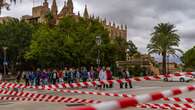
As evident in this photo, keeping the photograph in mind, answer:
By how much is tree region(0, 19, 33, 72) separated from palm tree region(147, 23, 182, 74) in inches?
910

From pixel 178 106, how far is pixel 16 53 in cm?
6700

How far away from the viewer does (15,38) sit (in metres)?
76.2

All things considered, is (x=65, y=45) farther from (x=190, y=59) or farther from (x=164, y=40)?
(x=190, y=59)

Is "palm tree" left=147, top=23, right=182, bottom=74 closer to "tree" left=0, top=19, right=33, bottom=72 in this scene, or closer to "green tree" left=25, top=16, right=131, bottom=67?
"green tree" left=25, top=16, right=131, bottom=67

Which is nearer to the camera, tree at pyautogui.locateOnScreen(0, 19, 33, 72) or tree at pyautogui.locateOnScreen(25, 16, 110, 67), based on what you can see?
tree at pyautogui.locateOnScreen(25, 16, 110, 67)

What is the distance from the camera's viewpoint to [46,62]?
2586 inches

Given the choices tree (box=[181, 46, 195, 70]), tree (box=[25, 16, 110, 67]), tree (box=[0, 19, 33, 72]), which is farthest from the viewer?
tree (box=[181, 46, 195, 70])

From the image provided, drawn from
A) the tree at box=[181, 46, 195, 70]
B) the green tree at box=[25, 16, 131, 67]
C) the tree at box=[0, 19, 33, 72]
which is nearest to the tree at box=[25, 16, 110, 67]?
the green tree at box=[25, 16, 131, 67]

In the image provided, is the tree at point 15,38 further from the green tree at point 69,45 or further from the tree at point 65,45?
the tree at point 65,45

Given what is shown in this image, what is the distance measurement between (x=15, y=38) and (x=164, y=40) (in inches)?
1061

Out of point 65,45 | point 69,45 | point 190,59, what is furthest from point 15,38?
point 190,59

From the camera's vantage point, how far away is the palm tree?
78.8m

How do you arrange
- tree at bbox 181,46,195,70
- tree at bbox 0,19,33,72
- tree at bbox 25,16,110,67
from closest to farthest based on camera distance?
tree at bbox 25,16,110,67 → tree at bbox 0,19,33,72 → tree at bbox 181,46,195,70

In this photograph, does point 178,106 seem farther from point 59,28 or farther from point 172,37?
point 172,37
